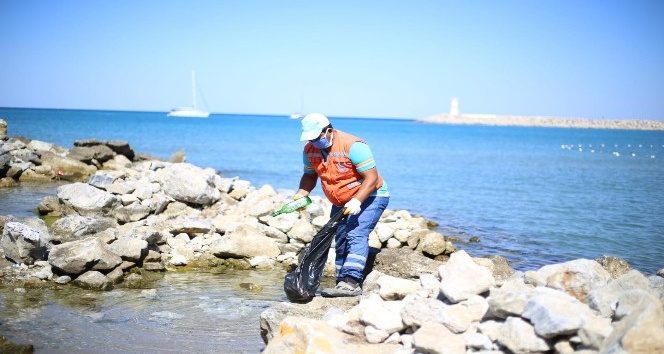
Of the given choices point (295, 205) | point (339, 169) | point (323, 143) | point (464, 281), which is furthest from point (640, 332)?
point (295, 205)

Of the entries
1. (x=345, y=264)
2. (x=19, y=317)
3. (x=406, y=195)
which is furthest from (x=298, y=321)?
(x=406, y=195)

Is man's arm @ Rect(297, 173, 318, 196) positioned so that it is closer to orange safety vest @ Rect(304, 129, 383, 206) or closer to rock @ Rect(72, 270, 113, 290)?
orange safety vest @ Rect(304, 129, 383, 206)

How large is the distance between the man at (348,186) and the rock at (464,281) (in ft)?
4.63

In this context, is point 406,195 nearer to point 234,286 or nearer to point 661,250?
point 661,250

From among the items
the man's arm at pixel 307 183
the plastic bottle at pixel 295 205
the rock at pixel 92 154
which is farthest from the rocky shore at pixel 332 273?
the rock at pixel 92 154

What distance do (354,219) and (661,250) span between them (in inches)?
346

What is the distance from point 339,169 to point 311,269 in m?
1.07

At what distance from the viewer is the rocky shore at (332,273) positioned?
371 cm

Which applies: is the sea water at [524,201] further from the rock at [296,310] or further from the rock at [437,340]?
the rock at [437,340]

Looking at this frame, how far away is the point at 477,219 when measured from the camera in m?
15.4

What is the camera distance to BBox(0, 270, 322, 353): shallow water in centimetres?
559

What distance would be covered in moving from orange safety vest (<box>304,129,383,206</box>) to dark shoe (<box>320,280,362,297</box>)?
2.79 ft

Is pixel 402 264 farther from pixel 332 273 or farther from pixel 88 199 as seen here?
pixel 88 199

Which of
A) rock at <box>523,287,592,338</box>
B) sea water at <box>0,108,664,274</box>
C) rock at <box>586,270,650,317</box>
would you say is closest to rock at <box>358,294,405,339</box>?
rock at <box>523,287,592,338</box>
